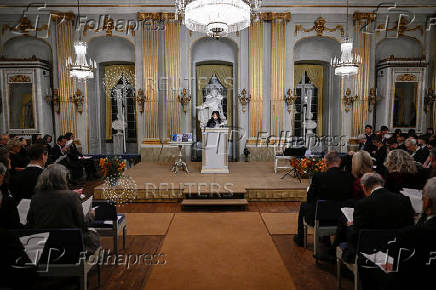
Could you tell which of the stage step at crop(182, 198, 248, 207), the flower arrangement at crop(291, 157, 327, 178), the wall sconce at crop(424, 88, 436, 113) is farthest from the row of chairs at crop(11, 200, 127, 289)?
the wall sconce at crop(424, 88, 436, 113)

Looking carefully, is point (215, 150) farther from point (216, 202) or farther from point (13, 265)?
point (13, 265)

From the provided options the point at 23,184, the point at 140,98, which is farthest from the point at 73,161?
the point at 23,184

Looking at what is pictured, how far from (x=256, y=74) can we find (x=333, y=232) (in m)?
7.80

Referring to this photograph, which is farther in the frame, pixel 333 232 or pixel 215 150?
pixel 215 150

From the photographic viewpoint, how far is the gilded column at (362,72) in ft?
34.9

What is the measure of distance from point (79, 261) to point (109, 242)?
1.88 metres

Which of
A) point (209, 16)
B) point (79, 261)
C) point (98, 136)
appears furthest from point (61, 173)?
point (98, 136)

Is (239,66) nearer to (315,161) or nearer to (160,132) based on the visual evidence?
(160,132)

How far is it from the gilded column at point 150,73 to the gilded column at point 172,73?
36cm

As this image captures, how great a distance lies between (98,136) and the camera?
462 inches

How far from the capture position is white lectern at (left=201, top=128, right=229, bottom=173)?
8062mm

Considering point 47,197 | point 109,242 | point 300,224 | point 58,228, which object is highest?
point 47,197

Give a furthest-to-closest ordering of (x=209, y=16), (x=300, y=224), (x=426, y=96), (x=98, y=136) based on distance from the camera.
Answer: (x=98, y=136)
(x=426, y=96)
(x=209, y=16)
(x=300, y=224)

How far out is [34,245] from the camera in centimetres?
247
